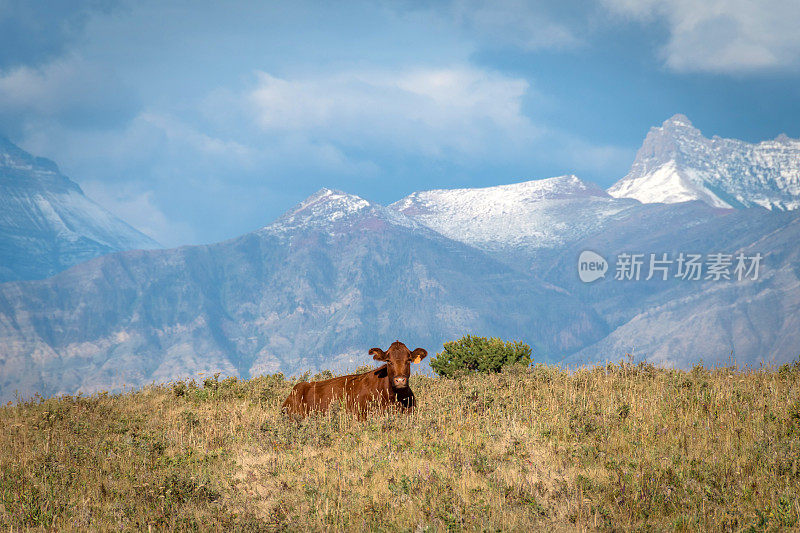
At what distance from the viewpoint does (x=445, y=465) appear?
994 centimetres

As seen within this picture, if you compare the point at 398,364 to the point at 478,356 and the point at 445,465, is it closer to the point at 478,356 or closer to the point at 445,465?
the point at 445,465

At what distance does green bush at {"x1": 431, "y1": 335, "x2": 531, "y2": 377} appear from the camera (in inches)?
794

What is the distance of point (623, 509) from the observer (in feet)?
27.2

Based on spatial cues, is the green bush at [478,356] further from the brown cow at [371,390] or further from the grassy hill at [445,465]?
the brown cow at [371,390]

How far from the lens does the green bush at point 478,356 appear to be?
20.2 meters

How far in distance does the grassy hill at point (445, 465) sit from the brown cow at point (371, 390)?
52 cm

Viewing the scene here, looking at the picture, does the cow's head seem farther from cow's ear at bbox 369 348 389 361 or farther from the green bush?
the green bush

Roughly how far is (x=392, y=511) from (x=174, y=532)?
3041 millimetres

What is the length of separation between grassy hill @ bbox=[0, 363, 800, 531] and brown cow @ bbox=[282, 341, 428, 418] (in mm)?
515

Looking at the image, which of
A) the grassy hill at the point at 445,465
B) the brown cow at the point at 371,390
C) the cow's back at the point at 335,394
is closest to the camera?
the grassy hill at the point at 445,465

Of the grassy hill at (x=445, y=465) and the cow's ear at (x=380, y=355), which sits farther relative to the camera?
the cow's ear at (x=380, y=355)

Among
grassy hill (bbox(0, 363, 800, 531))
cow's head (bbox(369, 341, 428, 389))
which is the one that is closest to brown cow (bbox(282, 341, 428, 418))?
cow's head (bbox(369, 341, 428, 389))

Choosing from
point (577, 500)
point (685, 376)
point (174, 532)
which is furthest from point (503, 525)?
point (685, 376)

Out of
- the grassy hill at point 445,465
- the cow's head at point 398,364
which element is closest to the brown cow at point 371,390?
the cow's head at point 398,364
